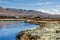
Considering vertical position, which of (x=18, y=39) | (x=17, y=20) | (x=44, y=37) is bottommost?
(x=17, y=20)

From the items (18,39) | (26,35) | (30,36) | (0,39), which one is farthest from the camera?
(0,39)

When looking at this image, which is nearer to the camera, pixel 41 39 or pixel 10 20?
pixel 41 39

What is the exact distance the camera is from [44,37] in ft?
32.2

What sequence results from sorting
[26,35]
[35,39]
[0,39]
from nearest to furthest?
[35,39], [26,35], [0,39]

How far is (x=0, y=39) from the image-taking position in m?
23.8

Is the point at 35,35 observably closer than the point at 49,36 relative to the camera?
No

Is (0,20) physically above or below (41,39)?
below

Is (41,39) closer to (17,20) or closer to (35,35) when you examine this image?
(35,35)

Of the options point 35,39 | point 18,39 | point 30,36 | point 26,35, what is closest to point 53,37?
point 35,39

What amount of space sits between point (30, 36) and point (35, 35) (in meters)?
0.52

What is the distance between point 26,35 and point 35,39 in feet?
5.15

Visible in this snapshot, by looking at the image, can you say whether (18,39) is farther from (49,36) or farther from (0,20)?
(0,20)

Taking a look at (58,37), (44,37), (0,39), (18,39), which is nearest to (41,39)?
(44,37)

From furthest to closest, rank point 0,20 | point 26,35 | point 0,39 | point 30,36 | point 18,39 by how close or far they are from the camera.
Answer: point 0,20, point 0,39, point 18,39, point 26,35, point 30,36
